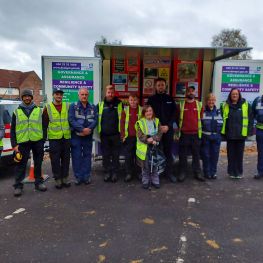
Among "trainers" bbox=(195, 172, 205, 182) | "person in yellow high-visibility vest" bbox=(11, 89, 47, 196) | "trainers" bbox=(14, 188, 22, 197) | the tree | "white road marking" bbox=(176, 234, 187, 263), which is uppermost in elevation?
the tree

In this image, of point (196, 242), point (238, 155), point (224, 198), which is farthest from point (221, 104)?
point (196, 242)

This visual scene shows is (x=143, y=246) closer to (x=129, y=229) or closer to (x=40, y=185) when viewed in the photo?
(x=129, y=229)

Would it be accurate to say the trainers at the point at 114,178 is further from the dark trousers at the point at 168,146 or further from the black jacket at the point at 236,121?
the black jacket at the point at 236,121

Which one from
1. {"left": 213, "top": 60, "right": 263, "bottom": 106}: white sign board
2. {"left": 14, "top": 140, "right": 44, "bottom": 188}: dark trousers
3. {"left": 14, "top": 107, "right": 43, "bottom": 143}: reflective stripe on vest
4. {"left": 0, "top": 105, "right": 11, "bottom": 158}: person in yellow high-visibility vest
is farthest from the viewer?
{"left": 213, "top": 60, "right": 263, "bottom": 106}: white sign board

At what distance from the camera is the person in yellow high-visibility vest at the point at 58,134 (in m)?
5.58

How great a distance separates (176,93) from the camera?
736cm

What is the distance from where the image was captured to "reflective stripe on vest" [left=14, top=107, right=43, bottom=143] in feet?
17.5

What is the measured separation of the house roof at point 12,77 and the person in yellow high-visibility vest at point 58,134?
2296 inches

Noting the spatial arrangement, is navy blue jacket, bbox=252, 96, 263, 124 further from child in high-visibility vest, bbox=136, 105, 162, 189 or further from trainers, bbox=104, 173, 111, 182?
trainers, bbox=104, 173, 111, 182

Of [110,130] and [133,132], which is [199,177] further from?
[110,130]

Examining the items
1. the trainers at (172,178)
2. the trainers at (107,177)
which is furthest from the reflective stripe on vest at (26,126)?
the trainers at (172,178)

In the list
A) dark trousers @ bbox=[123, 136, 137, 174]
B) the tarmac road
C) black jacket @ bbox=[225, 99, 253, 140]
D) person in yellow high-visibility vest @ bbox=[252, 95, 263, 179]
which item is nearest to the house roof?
dark trousers @ bbox=[123, 136, 137, 174]

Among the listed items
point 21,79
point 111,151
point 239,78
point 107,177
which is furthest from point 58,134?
point 21,79

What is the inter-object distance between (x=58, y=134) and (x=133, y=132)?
1427 mm
